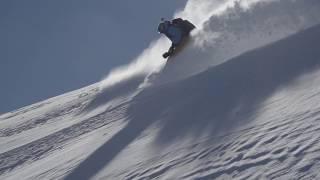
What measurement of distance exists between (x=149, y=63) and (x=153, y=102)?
9.01 m

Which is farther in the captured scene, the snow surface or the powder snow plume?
the powder snow plume

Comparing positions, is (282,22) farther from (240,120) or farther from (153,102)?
(240,120)

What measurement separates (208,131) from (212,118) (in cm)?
73

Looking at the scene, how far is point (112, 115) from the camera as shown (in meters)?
15.7

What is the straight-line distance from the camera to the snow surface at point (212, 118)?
7402 millimetres

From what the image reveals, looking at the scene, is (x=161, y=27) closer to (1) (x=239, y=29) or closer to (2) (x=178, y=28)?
(2) (x=178, y=28)

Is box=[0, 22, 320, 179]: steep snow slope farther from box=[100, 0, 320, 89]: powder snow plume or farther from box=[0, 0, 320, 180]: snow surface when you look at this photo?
box=[100, 0, 320, 89]: powder snow plume

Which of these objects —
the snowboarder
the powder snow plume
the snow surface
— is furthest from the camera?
the snowboarder

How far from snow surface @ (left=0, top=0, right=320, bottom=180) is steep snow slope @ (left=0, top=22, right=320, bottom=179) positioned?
0.02 m

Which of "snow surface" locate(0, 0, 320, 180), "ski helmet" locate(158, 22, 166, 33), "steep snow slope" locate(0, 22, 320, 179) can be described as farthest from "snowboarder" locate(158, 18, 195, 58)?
"steep snow slope" locate(0, 22, 320, 179)

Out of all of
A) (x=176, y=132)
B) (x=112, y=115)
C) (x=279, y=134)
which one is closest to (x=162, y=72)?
(x=112, y=115)

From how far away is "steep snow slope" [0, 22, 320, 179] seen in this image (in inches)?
282

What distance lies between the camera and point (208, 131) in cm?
920

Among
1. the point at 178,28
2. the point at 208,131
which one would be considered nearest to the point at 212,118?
the point at 208,131
